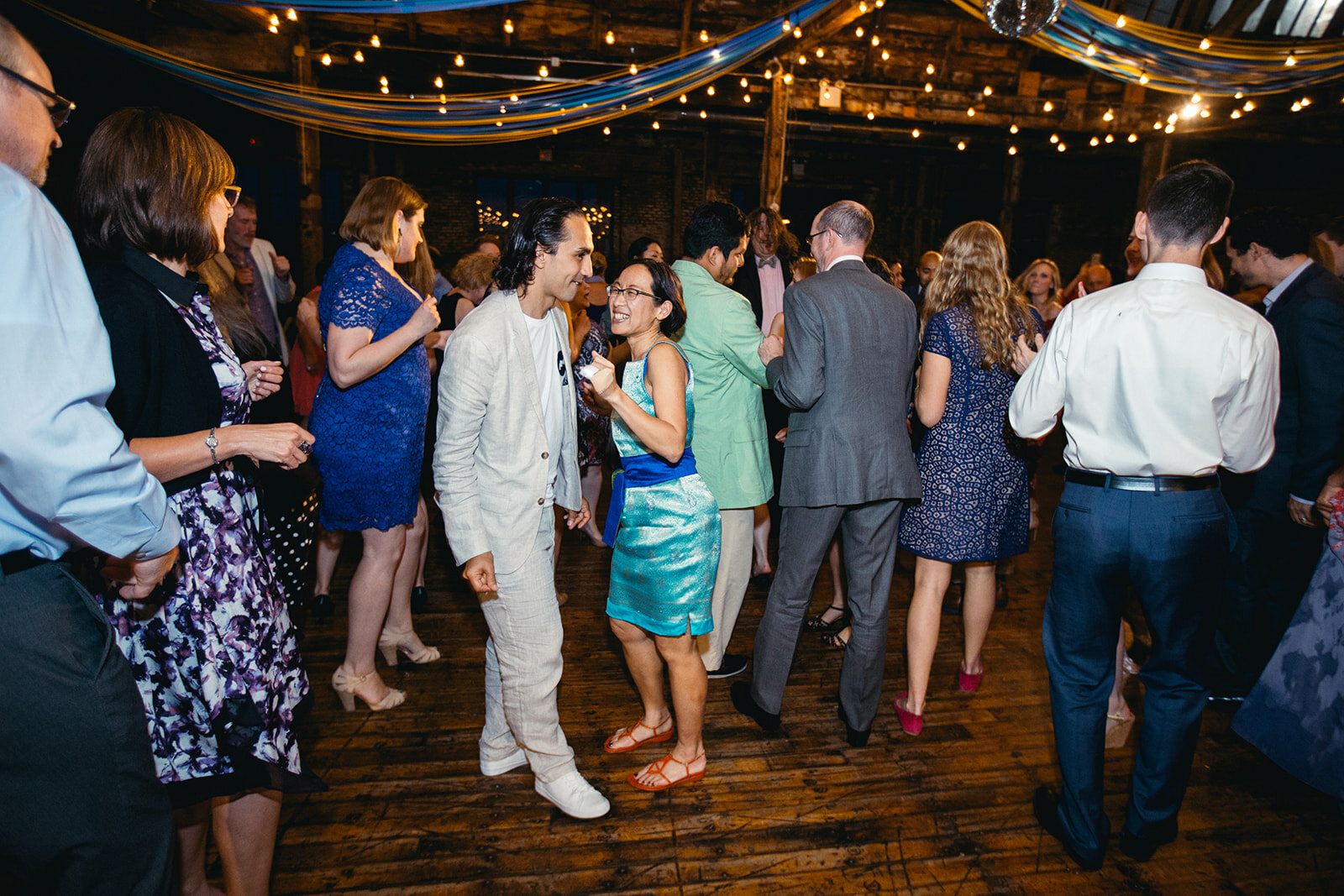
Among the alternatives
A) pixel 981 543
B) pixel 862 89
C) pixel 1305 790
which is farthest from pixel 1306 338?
pixel 862 89

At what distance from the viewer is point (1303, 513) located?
2525 millimetres

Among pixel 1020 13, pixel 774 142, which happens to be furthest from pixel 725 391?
pixel 774 142

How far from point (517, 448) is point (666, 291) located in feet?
2.12

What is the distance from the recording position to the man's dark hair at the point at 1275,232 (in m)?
2.61

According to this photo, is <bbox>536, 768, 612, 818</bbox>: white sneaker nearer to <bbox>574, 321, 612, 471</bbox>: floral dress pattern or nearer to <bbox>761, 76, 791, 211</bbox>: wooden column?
<bbox>574, 321, 612, 471</bbox>: floral dress pattern

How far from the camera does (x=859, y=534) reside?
7.75 feet

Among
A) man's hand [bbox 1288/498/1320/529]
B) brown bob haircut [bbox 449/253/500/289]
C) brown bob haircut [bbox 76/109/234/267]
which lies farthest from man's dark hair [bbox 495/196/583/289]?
man's hand [bbox 1288/498/1320/529]

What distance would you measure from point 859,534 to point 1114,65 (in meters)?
4.91

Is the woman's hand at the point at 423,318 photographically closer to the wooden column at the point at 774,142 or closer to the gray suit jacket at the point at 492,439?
the gray suit jacket at the point at 492,439

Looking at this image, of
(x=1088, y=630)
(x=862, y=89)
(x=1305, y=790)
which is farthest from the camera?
(x=862, y=89)

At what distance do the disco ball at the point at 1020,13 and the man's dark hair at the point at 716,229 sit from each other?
183cm

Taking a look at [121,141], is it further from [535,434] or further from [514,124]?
[514,124]

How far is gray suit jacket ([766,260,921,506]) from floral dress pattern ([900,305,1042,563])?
0.76 feet

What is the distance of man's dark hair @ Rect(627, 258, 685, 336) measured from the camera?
207cm
